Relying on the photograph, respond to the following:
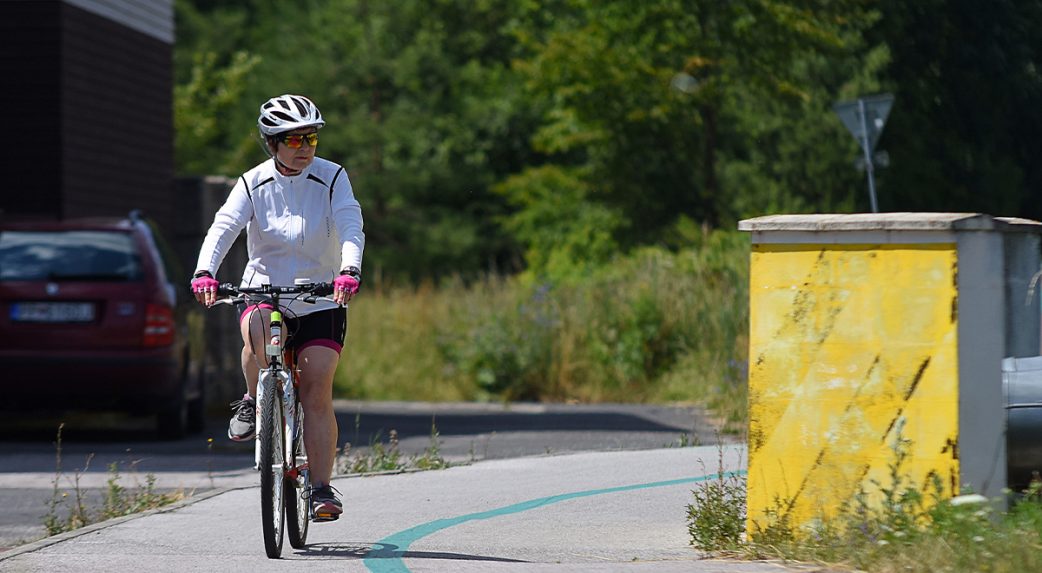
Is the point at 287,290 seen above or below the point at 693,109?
below

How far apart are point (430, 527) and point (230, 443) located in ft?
19.6

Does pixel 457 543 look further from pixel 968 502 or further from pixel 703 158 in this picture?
pixel 703 158

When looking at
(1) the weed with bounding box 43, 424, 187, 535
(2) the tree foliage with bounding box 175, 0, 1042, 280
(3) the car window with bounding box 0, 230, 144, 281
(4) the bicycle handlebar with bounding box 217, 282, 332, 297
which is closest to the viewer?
(4) the bicycle handlebar with bounding box 217, 282, 332, 297

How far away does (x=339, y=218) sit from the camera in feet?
24.7

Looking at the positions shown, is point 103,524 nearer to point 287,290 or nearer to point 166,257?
point 287,290

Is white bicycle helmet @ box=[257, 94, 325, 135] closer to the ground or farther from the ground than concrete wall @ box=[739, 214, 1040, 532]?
farther from the ground

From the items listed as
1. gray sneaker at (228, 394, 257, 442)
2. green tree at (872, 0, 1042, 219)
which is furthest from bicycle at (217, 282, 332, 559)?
green tree at (872, 0, 1042, 219)

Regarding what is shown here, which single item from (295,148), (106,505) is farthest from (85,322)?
(295,148)

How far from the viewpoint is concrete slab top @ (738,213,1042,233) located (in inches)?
261

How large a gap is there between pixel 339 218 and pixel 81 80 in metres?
13.2

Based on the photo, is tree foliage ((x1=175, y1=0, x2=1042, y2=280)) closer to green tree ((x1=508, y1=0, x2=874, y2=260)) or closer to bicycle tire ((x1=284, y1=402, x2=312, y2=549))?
green tree ((x1=508, y1=0, x2=874, y2=260))

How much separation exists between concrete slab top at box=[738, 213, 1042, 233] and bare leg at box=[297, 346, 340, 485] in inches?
72.1

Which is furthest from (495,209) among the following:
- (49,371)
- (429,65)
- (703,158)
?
(49,371)

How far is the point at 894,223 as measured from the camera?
266 inches
